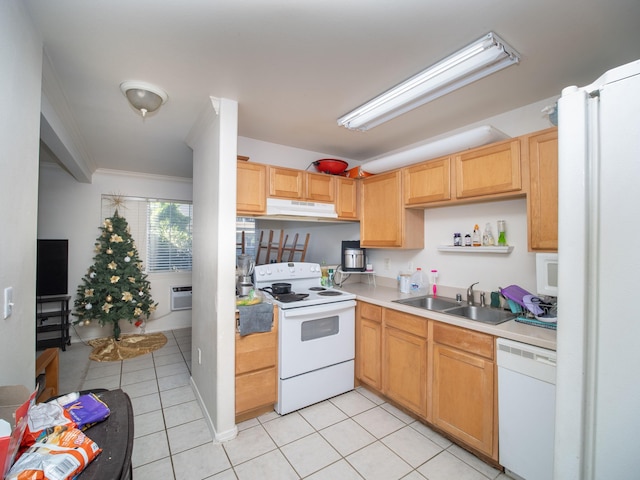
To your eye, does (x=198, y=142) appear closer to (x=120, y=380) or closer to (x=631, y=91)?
(x=120, y=380)

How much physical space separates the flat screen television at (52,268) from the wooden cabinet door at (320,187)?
3.49 metres

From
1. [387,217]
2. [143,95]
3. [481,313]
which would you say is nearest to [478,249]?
[481,313]

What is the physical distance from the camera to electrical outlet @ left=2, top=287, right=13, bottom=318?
108 centimetres

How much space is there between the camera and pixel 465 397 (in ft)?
6.21

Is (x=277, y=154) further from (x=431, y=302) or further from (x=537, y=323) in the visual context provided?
(x=537, y=323)

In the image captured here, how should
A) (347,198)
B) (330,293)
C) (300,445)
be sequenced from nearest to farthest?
(300,445), (330,293), (347,198)

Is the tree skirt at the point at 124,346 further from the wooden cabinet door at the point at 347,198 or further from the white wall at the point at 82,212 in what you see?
the wooden cabinet door at the point at 347,198

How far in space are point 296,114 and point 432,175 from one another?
1287mm

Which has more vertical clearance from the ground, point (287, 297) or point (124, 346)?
point (287, 297)

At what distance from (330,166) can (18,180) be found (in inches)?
94.4

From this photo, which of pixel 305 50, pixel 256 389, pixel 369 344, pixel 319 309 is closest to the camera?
pixel 305 50

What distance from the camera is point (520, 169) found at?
1.97 m

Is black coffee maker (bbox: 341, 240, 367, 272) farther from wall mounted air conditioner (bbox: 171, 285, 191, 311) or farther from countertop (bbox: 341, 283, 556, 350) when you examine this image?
wall mounted air conditioner (bbox: 171, 285, 191, 311)

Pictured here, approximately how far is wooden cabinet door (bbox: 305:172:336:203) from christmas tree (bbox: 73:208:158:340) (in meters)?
2.77
